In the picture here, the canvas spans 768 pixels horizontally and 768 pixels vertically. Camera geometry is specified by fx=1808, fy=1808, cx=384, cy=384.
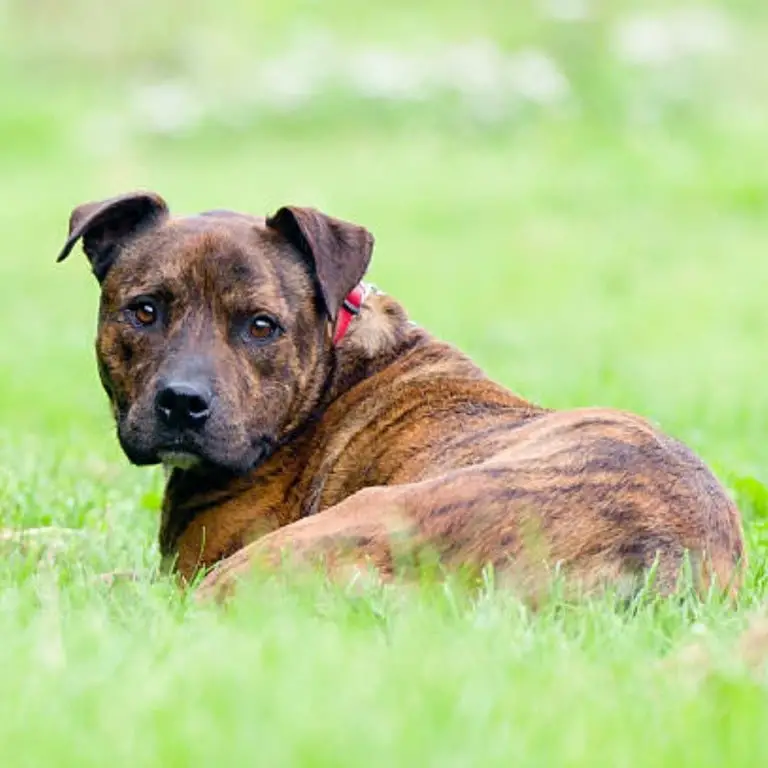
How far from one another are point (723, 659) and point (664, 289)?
38.2ft

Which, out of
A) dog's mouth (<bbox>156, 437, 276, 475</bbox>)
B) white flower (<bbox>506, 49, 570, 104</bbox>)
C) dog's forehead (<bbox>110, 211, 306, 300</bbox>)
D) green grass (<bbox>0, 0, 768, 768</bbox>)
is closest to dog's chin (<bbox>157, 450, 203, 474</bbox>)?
dog's mouth (<bbox>156, 437, 276, 475</bbox>)

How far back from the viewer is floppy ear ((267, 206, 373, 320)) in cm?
622

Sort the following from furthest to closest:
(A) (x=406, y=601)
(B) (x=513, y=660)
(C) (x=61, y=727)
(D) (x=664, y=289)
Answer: (D) (x=664, y=289), (A) (x=406, y=601), (B) (x=513, y=660), (C) (x=61, y=727)

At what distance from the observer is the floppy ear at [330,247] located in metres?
6.22

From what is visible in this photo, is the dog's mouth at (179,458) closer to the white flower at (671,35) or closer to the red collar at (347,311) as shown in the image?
the red collar at (347,311)

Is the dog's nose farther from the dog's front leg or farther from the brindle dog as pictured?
the dog's front leg

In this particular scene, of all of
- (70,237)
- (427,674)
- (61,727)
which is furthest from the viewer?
(70,237)

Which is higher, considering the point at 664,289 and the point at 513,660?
the point at 513,660

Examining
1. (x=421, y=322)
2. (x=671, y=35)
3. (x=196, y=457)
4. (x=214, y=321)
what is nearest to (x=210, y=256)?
(x=214, y=321)

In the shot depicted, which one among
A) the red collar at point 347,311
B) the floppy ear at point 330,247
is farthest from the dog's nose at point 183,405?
the red collar at point 347,311

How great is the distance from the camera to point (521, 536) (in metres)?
4.94

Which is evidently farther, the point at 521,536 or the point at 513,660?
the point at 521,536

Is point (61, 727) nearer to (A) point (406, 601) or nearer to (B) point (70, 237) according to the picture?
(A) point (406, 601)

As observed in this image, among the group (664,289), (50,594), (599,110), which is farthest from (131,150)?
(50,594)
